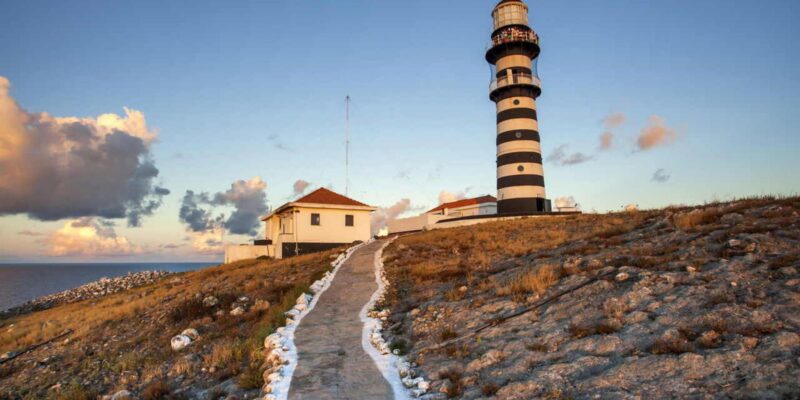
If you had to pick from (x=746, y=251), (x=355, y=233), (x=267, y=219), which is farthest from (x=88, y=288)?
(x=746, y=251)

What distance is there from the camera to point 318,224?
36375mm

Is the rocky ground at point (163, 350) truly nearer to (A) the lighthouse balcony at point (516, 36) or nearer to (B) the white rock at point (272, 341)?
(B) the white rock at point (272, 341)

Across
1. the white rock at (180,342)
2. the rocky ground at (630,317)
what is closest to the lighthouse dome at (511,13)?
the rocky ground at (630,317)

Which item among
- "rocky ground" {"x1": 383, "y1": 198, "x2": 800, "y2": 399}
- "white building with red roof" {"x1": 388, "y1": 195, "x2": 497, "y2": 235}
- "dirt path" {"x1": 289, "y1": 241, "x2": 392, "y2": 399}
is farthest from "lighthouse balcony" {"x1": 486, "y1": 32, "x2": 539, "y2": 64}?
"dirt path" {"x1": 289, "y1": 241, "x2": 392, "y2": 399}

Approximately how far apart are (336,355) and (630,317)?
19.0ft

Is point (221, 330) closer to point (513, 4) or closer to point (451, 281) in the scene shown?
point (451, 281)

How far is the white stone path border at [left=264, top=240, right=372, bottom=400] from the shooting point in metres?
7.61

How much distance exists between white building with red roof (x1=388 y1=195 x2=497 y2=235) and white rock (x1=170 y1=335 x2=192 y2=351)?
28.3 meters

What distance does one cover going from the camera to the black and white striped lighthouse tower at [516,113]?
33.9 m

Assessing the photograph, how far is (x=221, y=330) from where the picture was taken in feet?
43.9

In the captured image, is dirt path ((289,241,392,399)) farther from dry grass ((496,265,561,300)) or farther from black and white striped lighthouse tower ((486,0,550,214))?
black and white striped lighthouse tower ((486,0,550,214))

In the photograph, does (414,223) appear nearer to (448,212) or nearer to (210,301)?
(448,212)

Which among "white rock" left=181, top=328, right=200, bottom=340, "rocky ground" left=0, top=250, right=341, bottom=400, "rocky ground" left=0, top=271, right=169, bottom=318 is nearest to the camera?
"rocky ground" left=0, top=250, right=341, bottom=400

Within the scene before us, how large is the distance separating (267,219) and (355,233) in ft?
42.9
